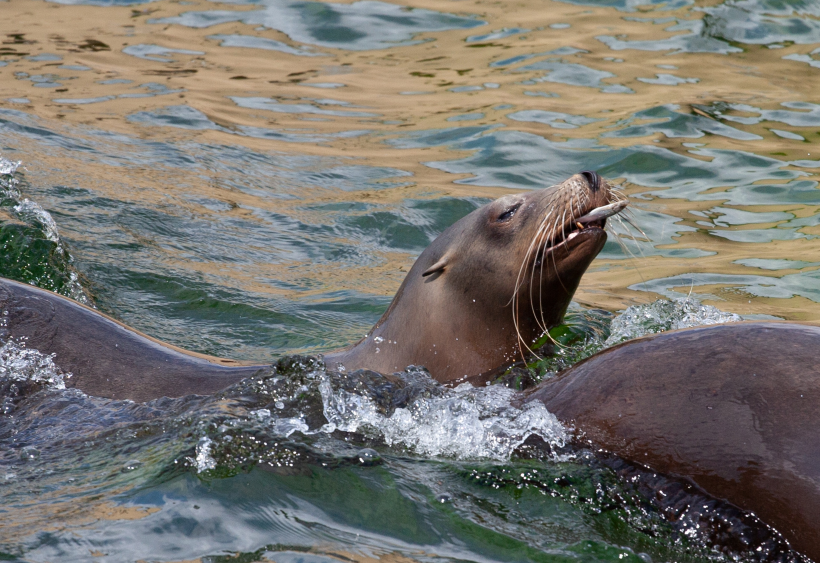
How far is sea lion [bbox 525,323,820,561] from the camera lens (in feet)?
7.43

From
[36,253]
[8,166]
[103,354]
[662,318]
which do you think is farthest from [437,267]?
[8,166]

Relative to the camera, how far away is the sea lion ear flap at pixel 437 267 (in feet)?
14.3

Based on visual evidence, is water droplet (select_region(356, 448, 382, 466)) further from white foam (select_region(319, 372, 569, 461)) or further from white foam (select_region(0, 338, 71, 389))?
white foam (select_region(0, 338, 71, 389))

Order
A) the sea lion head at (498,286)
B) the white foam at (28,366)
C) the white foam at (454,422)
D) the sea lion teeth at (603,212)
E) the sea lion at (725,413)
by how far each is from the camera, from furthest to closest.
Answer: the sea lion head at (498,286), the sea lion teeth at (603,212), the white foam at (28,366), the white foam at (454,422), the sea lion at (725,413)

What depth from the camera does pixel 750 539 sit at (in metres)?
2.31

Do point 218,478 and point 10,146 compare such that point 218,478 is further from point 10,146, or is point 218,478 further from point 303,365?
point 10,146

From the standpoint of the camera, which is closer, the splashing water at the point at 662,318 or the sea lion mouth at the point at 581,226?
the sea lion mouth at the point at 581,226

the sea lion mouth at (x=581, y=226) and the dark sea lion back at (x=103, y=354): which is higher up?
the sea lion mouth at (x=581, y=226)

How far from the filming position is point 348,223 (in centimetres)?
739

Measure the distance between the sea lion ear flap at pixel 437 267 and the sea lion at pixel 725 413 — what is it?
1.69 m

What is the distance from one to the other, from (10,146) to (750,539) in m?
7.18

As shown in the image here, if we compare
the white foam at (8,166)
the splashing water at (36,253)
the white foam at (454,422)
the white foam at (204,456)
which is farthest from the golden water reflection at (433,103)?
the white foam at (204,456)

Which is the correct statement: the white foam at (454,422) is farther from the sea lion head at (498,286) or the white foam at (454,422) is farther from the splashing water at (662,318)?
the splashing water at (662,318)

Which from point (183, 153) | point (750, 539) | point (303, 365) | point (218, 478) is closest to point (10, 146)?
point (183, 153)
